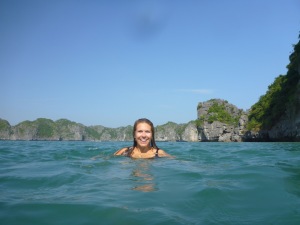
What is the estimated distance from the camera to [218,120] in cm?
8844

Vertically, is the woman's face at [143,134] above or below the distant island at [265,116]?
below

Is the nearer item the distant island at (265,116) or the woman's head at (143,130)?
the woman's head at (143,130)

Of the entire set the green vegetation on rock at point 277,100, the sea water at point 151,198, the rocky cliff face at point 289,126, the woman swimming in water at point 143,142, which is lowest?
the sea water at point 151,198

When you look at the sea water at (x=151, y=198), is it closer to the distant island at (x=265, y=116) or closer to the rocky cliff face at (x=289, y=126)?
the rocky cliff face at (x=289, y=126)

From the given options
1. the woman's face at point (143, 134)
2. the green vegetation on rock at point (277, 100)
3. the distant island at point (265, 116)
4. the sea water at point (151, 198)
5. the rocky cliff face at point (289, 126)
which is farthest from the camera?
the green vegetation on rock at point (277, 100)

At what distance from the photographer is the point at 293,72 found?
49.6 metres

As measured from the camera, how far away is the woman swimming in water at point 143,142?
6.96 meters

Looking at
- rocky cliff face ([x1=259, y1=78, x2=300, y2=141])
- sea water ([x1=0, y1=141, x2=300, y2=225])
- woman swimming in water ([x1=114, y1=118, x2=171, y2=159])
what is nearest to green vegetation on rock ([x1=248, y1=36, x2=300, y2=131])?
rocky cliff face ([x1=259, y1=78, x2=300, y2=141])

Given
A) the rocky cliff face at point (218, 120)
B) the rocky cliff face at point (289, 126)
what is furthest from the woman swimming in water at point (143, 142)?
the rocky cliff face at point (218, 120)

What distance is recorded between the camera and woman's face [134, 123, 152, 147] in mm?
6926

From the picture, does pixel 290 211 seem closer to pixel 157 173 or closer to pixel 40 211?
pixel 40 211

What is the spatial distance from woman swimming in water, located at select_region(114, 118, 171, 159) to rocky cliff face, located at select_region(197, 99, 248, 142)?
73.1m

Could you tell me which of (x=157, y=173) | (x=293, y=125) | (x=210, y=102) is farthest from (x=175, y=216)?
(x=210, y=102)

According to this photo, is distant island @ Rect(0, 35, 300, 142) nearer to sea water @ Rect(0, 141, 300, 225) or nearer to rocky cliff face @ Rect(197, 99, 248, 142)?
rocky cliff face @ Rect(197, 99, 248, 142)
